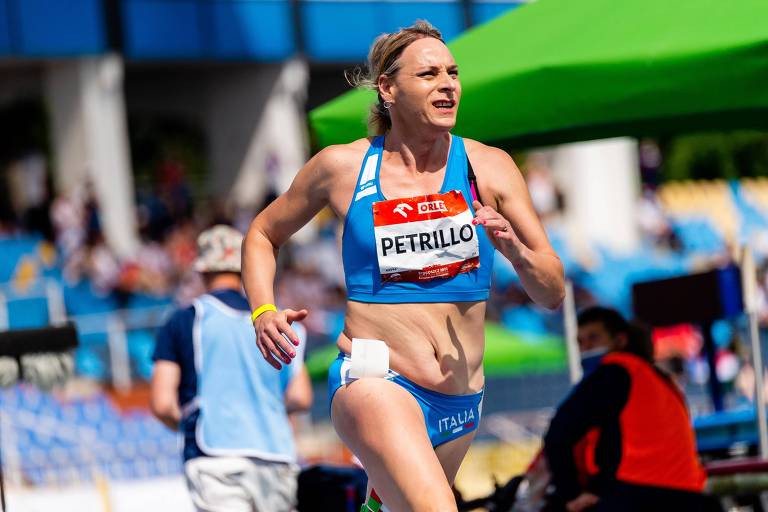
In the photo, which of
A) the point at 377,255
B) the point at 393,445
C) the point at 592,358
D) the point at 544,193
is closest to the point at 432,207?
the point at 377,255

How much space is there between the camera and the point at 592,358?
6379 mm

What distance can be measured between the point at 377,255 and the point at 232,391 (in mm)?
1771

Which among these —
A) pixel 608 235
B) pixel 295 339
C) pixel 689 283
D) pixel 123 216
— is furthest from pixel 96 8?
pixel 295 339

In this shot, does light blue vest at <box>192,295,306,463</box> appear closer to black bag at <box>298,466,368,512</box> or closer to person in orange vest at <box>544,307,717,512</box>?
black bag at <box>298,466,368,512</box>

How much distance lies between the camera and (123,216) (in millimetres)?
22000

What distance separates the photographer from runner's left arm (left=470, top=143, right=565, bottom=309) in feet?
12.5

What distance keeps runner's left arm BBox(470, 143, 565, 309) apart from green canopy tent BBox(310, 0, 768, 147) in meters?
0.99

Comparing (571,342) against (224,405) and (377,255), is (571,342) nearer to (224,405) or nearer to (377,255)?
(224,405)

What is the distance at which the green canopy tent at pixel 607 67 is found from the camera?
4871 mm

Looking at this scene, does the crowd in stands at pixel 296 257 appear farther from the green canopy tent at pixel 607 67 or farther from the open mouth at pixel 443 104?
the open mouth at pixel 443 104

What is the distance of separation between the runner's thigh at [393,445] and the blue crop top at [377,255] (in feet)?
0.89

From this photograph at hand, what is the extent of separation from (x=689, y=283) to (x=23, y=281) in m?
11.1

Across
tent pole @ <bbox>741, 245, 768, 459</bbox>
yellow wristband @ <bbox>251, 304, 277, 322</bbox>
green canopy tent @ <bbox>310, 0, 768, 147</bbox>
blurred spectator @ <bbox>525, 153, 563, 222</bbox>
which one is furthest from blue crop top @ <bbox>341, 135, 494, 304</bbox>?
blurred spectator @ <bbox>525, 153, 563, 222</bbox>

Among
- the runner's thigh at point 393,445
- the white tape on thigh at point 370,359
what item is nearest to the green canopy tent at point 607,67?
the white tape on thigh at point 370,359
